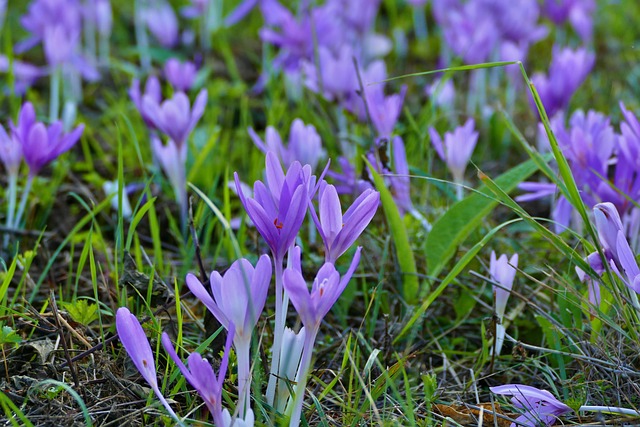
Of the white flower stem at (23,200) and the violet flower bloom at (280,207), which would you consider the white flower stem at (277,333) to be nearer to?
the violet flower bloom at (280,207)

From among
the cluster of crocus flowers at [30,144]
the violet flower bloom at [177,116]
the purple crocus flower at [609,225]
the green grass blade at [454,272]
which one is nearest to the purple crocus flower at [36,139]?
the cluster of crocus flowers at [30,144]

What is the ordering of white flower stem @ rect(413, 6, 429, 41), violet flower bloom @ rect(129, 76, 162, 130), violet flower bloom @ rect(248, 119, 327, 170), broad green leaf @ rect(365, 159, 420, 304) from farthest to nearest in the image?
white flower stem @ rect(413, 6, 429, 41) < violet flower bloom @ rect(129, 76, 162, 130) < violet flower bloom @ rect(248, 119, 327, 170) < broad green leaf @ rect(365, 159, 420, 304)

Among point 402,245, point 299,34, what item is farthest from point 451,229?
point 299,34

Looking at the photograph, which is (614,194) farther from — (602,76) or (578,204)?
(602,76)

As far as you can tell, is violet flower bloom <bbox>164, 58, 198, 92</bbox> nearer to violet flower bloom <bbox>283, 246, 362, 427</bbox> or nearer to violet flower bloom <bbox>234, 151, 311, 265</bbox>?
violet flower bloom <bbox>234, 151, 311, 265</bbox>

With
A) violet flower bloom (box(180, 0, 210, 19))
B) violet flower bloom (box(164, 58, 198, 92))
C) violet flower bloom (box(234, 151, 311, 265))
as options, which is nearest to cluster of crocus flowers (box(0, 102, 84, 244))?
violet flower bloom (box(164, 58, 198, 92))

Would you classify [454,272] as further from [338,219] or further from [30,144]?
[30,144]
